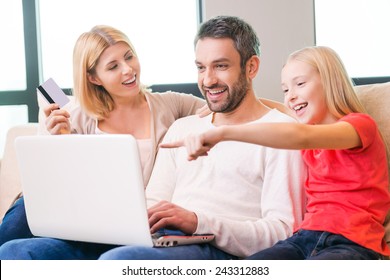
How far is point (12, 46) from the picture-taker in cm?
393

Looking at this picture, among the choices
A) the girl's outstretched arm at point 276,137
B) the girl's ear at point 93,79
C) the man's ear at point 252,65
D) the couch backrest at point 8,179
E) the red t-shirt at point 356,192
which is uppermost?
the man's ear at point 252,65

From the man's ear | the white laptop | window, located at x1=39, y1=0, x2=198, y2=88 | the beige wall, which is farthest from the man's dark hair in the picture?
window, located at x1=39, y1=0, x2=198, y2=88

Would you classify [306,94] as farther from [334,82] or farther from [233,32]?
[233,32]

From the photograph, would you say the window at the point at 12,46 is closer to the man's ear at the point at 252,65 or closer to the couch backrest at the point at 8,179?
the couch backrest at the point at 8,179

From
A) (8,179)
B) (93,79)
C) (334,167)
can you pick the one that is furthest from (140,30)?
(334,167)

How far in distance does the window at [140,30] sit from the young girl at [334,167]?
2436mm

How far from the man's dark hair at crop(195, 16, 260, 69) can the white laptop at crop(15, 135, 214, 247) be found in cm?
52

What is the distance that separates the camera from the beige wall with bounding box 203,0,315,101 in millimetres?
3553

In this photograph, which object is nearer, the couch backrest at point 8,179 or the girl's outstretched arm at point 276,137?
the girl's outstretched arm at point 276,137

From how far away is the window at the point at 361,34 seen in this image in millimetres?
3980

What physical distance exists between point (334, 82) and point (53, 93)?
29.3 inches

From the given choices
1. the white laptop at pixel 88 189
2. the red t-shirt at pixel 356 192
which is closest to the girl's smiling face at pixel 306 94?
the red t-shirt at pixel 356 192
